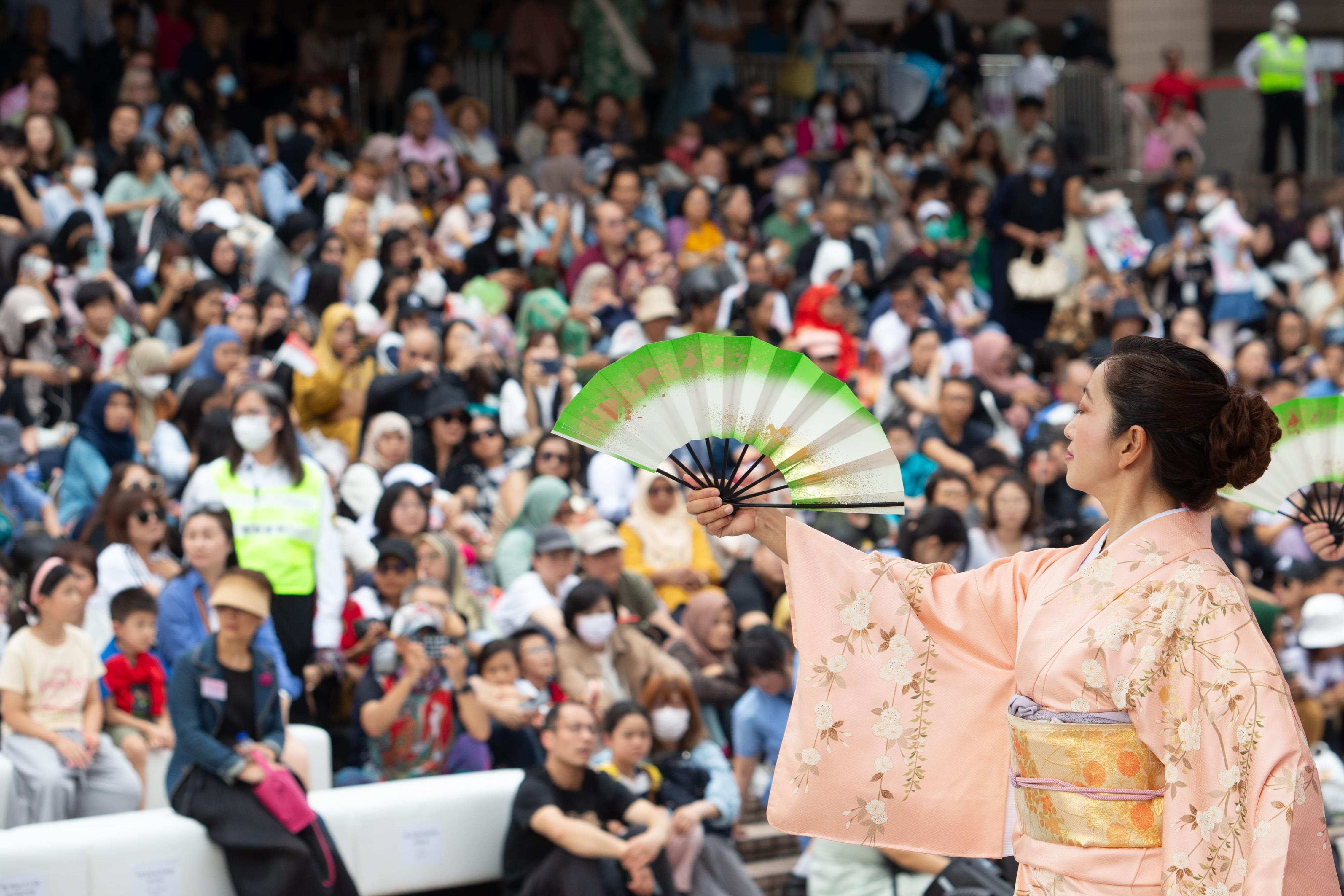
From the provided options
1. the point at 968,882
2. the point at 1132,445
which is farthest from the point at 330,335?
the point at 1132,445

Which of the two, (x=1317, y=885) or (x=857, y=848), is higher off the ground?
(x=1317, y=885)

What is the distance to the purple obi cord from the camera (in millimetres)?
2498

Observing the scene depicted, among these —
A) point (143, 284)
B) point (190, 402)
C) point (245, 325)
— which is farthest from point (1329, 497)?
point (143, 284)

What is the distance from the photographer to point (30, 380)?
6734mm

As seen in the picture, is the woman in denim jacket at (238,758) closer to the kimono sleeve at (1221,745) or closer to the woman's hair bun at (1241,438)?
the kimono sleeve at (1221,745)

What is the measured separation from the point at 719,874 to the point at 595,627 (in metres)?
1.00

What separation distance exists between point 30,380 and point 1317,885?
5.69 m

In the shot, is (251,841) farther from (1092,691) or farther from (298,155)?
(298,155)

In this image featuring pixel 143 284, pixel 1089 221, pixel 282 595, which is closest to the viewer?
pixel 282 595

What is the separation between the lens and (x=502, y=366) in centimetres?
752

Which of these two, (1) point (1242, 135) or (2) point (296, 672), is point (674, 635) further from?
(1) point (1242, 135)

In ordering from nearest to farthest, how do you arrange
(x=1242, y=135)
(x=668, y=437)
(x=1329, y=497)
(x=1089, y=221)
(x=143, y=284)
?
1. (x=668, y=437)
2. (x=1329, y=497)
3. (x=143, y=284)
4. (x=1089, y=221)
5. (x=1242, y=135)

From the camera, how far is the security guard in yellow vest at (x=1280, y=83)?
43.9 ft

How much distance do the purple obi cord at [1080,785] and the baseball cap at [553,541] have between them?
11.5 feet
